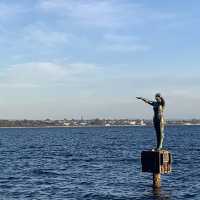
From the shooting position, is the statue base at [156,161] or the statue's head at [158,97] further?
the statue's head at [158,97]

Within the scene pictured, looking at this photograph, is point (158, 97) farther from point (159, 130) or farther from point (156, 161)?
point (156, 161)

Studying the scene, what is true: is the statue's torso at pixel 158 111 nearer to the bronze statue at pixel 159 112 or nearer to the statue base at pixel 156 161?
the bronze statue at pixel 159 112

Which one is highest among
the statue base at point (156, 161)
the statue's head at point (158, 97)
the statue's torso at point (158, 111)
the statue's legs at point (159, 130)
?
the statue's head at point (158, 97)

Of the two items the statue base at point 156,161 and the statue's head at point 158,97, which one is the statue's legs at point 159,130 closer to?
the statue's head at point 158,97

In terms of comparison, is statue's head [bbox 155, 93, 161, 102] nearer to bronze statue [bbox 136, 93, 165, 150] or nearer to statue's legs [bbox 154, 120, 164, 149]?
bronze statue [bbox 136, 93, 165, 150]

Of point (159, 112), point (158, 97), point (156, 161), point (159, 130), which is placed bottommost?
point (156, 161)

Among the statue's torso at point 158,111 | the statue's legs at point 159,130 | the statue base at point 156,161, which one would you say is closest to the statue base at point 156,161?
the statue base at point 156,161

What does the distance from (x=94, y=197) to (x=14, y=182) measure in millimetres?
9439

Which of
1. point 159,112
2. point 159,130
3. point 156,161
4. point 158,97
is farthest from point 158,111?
point 156,161

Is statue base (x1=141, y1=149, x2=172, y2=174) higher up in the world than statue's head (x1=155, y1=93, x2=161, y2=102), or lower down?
lower down

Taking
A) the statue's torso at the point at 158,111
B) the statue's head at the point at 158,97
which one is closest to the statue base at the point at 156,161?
the statue's torso at the point at 158,111

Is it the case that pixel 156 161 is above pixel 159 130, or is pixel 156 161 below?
below

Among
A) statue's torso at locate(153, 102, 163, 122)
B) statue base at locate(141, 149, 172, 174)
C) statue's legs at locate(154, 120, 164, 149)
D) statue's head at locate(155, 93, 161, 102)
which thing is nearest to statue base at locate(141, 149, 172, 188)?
statue base at locate(141, 149, 172, 174)

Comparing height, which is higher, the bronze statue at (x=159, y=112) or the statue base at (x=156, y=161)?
the bronze statue at (x=159, y=112)
